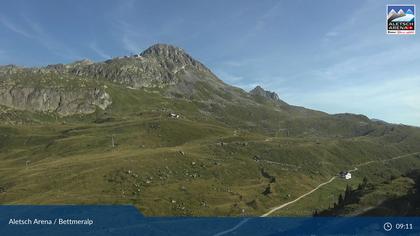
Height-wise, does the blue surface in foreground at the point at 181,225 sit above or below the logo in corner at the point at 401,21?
below

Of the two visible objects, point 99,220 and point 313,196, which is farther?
point 313,196

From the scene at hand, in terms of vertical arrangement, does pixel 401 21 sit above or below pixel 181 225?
above

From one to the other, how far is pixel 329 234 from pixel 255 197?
11644cm

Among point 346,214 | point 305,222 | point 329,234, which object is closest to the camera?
point 329,234

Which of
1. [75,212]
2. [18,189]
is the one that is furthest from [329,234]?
[18,189]

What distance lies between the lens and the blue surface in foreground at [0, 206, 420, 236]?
74.0m

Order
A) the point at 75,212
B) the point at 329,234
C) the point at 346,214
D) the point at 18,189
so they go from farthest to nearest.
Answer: the point at 18,189 < the point at 75,212 < the point at 346,214 < the point at 329,234

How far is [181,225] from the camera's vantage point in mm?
121312

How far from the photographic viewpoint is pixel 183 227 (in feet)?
396

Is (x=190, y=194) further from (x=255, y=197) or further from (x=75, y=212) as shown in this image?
(x=75, y=212)

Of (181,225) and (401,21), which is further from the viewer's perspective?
(181,225)

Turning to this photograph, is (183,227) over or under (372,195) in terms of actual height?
under

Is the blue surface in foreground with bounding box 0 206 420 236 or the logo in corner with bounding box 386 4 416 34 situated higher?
the logo in corner with bounding box 386 4 416 34

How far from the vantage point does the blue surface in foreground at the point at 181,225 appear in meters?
74.0
